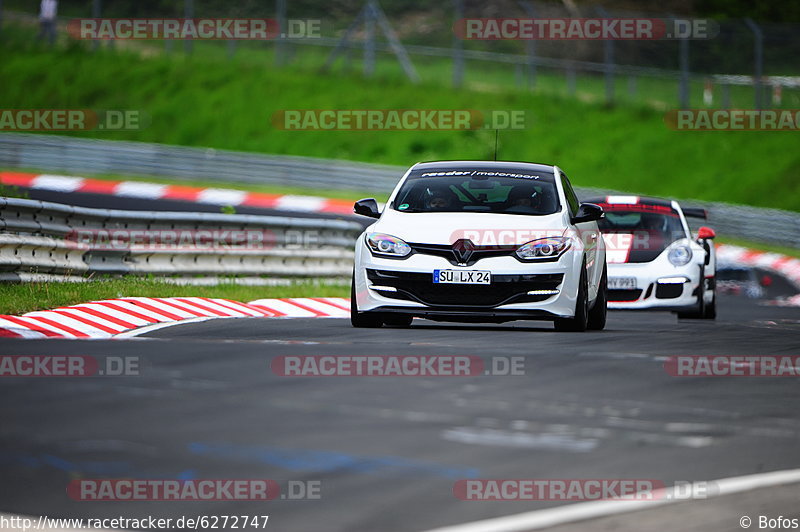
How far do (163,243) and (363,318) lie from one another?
526cm

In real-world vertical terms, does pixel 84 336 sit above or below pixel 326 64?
below

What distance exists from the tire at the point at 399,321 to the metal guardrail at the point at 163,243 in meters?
3.44

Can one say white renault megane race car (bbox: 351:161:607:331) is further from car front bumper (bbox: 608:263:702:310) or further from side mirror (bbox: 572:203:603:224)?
car front bumper (bbox: 608:263:702:310)

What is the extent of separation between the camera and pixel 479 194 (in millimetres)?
12016

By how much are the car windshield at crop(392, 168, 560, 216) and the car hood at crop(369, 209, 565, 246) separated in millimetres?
269

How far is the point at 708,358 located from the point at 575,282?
5.30 ft

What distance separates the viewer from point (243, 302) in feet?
51.0

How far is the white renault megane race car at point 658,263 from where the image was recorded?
16.1 m

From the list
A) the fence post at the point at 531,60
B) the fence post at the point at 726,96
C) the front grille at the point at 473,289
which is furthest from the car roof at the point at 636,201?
the fence post at the point at 531,60

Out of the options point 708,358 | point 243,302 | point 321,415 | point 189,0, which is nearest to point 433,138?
point 189,0

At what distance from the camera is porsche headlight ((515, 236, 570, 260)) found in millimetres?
11227

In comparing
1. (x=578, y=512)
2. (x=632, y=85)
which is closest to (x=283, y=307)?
(x=578, y=512)

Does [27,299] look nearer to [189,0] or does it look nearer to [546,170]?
[546,170]

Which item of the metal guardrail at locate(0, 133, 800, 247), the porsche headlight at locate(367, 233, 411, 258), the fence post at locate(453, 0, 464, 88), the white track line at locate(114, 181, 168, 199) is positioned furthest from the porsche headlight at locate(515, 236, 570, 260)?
the fence post at locate(453, 0, 464, 88)
